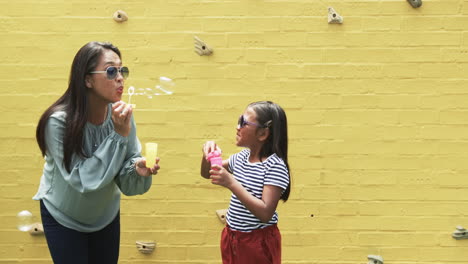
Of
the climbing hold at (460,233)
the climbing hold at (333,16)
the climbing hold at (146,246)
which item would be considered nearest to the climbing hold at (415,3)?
the climbing hold at (333,16)

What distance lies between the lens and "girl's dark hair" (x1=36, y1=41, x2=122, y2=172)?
10.7ft

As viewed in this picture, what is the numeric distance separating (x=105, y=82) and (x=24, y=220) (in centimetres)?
182

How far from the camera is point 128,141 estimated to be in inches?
136

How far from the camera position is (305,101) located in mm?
4617

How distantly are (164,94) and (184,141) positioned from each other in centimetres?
36

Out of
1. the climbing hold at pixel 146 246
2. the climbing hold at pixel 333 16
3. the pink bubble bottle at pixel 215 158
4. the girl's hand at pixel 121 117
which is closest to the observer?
the girl's hand at pixel 121 117

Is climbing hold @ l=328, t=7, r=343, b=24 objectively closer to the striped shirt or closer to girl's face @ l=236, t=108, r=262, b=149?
girl's face @ l=236, t=108, r=262, b=149

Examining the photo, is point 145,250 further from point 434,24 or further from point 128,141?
point 434,24

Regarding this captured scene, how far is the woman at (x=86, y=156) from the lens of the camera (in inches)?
128

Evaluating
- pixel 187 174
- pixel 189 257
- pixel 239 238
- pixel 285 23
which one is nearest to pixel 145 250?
pixel 189 257

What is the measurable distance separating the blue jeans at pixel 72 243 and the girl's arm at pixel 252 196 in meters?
0.72

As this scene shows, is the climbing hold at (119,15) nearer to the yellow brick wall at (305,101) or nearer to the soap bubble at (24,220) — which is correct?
the yellow brick wall at (305,101)

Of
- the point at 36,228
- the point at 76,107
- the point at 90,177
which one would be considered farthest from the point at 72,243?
the point at 36,228

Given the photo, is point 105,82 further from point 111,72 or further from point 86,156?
point 86,156
